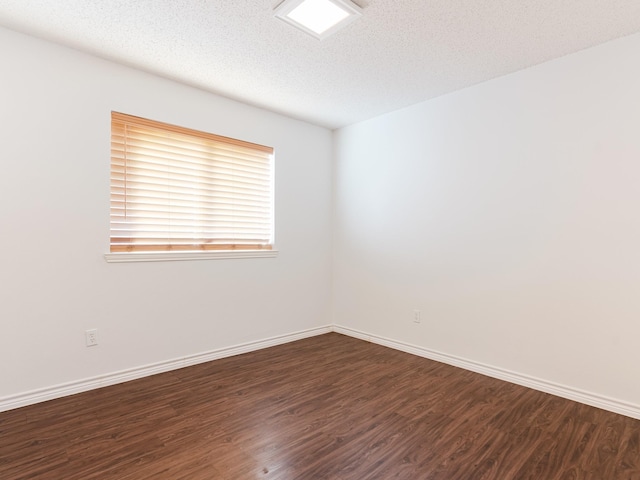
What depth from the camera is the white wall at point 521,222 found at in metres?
A: 2.32

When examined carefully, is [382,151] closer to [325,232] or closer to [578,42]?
[325,232]

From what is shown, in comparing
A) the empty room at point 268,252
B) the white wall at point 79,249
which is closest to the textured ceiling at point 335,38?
the empty room at point 268,252

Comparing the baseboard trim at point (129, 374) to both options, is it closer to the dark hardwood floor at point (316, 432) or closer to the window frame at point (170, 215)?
the dark hardwood floor at point (316, 432)

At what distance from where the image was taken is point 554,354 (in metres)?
2.57

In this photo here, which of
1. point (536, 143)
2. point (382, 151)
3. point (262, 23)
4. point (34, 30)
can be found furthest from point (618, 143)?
point (34, 30)

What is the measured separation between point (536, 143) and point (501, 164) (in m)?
0.29

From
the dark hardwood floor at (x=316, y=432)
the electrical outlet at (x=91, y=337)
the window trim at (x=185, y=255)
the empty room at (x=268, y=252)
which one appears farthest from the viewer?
the window trim at (x=185, y=255)

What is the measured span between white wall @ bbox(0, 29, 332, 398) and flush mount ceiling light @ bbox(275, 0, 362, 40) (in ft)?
4.49

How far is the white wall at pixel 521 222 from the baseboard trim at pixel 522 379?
0.04 m

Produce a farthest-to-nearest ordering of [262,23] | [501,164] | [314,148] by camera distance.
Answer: [314,148]
[501,164]
[262,23]

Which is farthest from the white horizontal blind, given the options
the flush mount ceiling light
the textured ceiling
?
the flush mount ceiling light

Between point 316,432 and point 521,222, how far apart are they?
7.20ft

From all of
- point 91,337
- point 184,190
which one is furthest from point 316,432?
point 184,190

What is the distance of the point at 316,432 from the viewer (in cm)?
202
